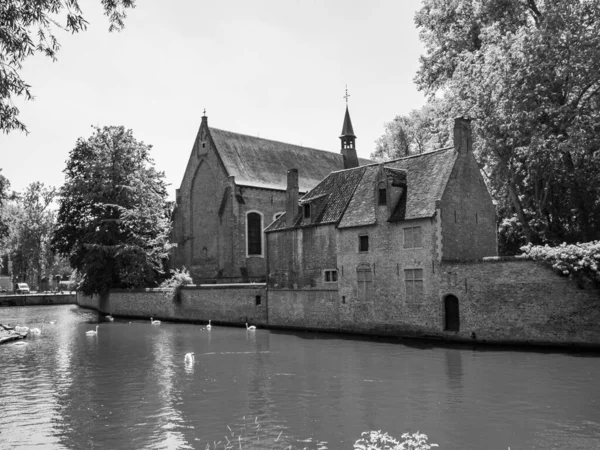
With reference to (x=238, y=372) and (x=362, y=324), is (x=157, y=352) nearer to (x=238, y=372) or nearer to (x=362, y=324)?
(x=238, y=372)

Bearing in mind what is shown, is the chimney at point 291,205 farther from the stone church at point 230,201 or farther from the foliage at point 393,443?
the foliage at point 393,443

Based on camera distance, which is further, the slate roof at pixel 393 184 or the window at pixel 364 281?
the window at pixel 364 281

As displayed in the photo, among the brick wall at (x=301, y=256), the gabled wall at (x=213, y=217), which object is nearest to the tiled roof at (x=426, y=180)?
the brick wall at (x=301, y=256)

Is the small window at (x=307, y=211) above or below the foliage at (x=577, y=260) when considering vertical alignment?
above

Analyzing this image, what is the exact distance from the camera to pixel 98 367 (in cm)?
2002

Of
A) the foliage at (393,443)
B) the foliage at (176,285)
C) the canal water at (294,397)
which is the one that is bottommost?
the canal water at (294,397)

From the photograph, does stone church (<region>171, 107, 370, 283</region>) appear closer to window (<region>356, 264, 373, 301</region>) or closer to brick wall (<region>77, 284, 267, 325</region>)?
brick wall (<region>77, 284, 267, 325</region>)

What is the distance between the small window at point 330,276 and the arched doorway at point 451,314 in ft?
22.4

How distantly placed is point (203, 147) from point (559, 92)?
95.4 ft

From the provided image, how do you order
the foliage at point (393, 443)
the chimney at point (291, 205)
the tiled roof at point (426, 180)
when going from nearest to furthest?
the foliage at point (393, 443) → the tiled roof at point (426, 180) → the chimney at point (291, 205)

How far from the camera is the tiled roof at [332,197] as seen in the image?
30.6 m

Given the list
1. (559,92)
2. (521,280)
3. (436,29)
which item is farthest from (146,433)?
(436,29)

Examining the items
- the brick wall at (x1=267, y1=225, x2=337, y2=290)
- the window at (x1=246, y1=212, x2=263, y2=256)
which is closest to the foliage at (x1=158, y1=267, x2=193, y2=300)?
the window at (x1=246, y1=212, x2=263, y2=256)

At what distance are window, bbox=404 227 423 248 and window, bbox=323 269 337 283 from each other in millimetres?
4980
